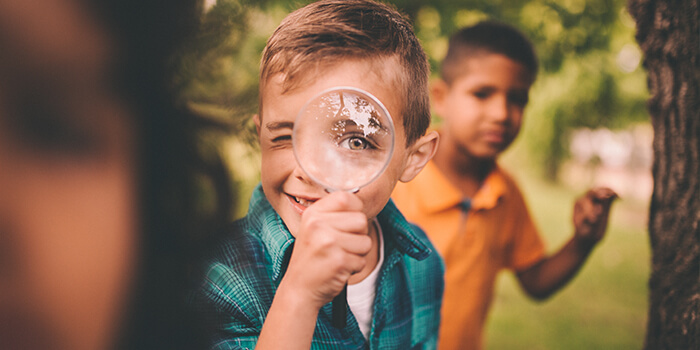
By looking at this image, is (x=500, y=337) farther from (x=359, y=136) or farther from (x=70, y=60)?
(x=70, y=60)

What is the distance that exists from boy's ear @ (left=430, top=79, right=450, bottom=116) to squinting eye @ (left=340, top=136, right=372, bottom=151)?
71.3 inches

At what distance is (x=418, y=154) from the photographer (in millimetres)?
1536

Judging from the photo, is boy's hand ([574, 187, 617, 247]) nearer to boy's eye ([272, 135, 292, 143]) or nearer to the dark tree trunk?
the dark tree trunk

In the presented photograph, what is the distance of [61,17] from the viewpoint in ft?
1.97

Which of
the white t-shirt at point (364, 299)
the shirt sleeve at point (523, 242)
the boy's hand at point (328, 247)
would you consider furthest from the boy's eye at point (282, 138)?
the shirt sleeve at point (523, 242)

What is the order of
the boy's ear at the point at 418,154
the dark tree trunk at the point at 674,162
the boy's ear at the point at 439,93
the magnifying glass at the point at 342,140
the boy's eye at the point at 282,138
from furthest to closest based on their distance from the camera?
the boy's ear at the point at 439,93 < the dark tree trunk at the point at 674,162 < the boy's ear at the point at 418,154 < the boy's eye at the point at 282,138 < the magnifying glass at the point at 342,140

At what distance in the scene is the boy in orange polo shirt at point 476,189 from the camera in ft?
8.46

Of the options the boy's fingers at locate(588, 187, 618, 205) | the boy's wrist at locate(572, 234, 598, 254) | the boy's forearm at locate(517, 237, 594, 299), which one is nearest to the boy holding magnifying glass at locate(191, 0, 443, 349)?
the boy's fingers at locate(588, 187, 618, 205)

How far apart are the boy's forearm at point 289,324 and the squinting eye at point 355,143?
1.42 ft

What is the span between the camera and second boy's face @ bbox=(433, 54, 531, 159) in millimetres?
2564

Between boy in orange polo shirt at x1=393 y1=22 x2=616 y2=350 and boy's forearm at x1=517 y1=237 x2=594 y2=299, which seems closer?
boy in orange polo shirt at x1=393 y1=22 x2=616 y2=350

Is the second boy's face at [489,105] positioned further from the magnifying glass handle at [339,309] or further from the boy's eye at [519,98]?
the magnifying glass handle at [339,309]

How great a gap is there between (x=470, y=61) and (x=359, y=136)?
1757 mm

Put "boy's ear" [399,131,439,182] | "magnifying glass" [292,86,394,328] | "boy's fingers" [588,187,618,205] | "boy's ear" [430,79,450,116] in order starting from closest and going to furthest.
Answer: "magnifying glass" [292,86,394,328] → "boy's ear" [399,131,439,182] → "boy's fingers" [588,187,618,205] → "boy's ear" [430,79,450,116]
